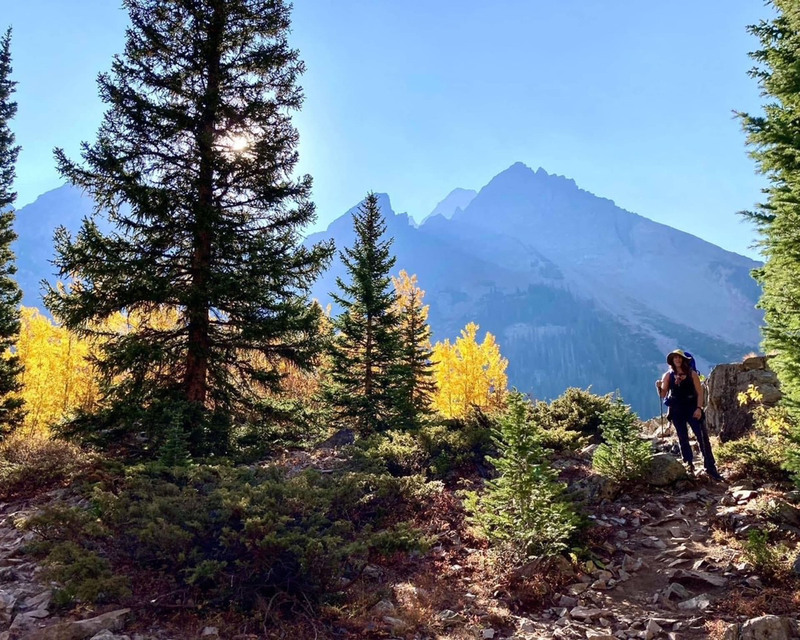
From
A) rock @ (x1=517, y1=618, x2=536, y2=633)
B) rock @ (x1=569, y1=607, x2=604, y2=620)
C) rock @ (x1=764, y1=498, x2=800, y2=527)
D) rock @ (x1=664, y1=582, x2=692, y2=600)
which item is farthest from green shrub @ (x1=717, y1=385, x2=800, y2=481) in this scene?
rock @ (x1=517, y1=618, x2=536, y2=633)

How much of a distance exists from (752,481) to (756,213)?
20.5 feet

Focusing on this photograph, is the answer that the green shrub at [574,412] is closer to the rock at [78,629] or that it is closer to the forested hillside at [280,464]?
the forested hillside at [280,464]

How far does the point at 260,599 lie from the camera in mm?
4516

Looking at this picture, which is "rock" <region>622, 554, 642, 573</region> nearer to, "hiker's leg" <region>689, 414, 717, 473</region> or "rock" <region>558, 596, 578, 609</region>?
"rock" <region>558, 596, 578, 609</region>

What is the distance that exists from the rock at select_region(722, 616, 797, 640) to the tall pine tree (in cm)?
364

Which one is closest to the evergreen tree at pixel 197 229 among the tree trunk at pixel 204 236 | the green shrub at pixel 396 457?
the tree trunk at pixel 204 236

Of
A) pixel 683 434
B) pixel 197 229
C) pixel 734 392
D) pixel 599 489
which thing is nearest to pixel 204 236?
pixel 197 229

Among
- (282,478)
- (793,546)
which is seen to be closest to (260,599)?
(282,478)

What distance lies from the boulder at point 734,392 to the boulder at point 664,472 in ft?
15.3

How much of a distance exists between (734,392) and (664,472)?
19.6 feet

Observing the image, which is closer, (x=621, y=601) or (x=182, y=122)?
(x=621, y=601)

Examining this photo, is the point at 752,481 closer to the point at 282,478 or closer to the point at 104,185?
the point at 282,478

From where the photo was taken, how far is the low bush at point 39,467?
7.35 m

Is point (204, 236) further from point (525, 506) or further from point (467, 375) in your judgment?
point (467, 375)
